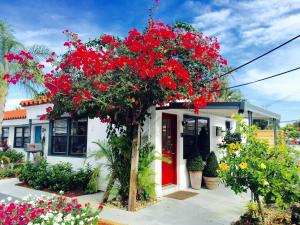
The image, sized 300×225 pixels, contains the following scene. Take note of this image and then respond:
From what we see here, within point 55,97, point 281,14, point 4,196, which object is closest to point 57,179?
point 4,196

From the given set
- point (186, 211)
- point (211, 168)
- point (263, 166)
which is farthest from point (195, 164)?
point (263, 166)

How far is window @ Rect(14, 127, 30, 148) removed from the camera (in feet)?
57.0

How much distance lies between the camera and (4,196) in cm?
825

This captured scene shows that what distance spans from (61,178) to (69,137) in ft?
6.67

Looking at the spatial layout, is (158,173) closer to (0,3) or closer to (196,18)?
(196,18)

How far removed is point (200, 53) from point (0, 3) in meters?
7.33

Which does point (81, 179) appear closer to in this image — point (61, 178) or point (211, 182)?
point (61, 178)

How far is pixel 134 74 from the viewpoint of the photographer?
612 cm

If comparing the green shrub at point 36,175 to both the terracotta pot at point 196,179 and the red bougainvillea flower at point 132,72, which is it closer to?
the red bougainvillea flower at point 132,72

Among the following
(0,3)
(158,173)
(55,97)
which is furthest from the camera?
(0,3)

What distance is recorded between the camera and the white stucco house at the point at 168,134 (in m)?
7.98

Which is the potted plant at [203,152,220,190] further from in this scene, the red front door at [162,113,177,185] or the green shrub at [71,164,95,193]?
the green shrub at [71,164,95,193]

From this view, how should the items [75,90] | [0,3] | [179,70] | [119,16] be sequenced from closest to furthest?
[179,70] < [75,90] < [0,3] < [119,16]

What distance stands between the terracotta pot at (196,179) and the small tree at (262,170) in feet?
14.2
